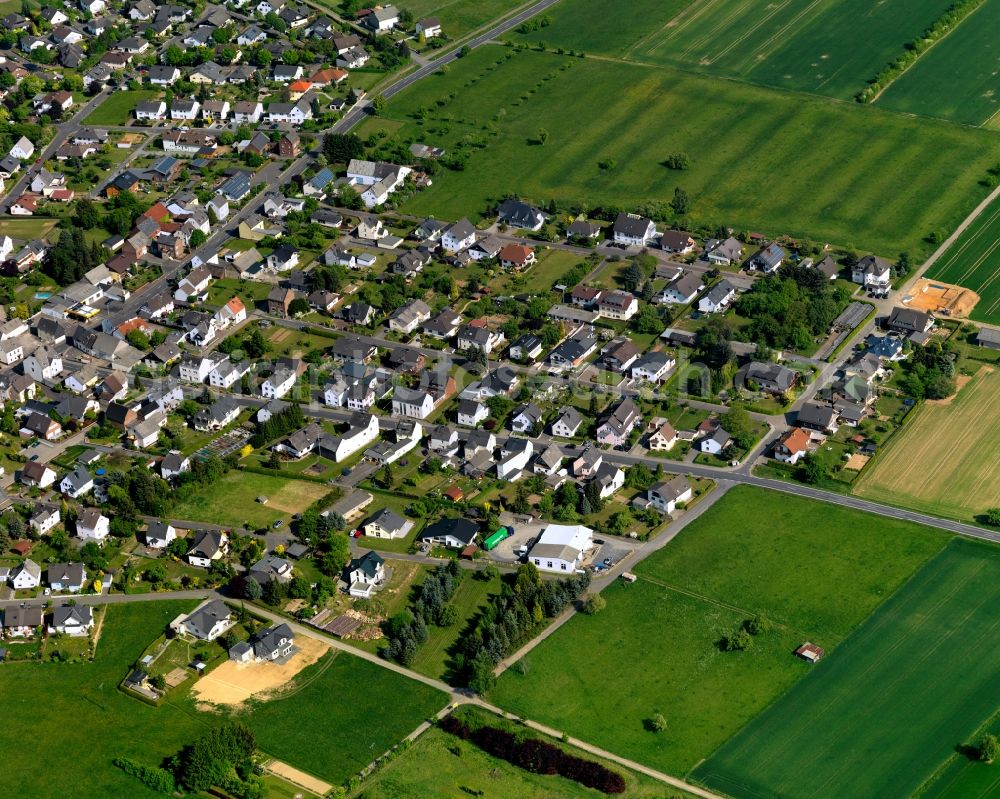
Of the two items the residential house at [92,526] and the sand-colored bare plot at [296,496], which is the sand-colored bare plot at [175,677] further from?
the sand-colored bare plot at [296,496]

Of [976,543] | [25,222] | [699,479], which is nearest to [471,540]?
[699,479]

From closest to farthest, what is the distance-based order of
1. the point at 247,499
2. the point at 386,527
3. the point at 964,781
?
1. the point at 964,781
2. the point at 386,527
3. the point at 247,499

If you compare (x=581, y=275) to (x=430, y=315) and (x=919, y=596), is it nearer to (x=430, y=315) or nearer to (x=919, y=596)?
(x=430, y=315)

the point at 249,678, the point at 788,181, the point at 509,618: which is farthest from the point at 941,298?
the point at 249,678

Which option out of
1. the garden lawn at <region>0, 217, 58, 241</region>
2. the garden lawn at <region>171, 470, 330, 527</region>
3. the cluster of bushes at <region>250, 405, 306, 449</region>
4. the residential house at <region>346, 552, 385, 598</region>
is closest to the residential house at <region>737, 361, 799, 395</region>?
the garden lawn at <region>171, 470, 330, 527</region>

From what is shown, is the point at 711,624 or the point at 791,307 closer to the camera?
the point at 711,624

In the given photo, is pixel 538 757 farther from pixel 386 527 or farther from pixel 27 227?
pixel 27 227
